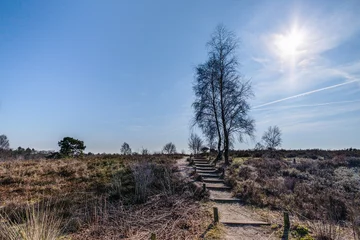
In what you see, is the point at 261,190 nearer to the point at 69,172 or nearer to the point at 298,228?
the point at 298,228

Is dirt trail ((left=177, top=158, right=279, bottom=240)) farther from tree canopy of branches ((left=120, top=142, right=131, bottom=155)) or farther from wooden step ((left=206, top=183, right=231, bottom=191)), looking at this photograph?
tree canopy of branches ((left=120, top=142, right=131, bottom=155))

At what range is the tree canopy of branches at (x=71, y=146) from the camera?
69.4 feet

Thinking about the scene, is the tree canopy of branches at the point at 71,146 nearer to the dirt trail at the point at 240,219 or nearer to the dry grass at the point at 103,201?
the dry grass at the point at 103,201

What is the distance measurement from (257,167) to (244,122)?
13.2 ft

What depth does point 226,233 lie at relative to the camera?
5.25 meters

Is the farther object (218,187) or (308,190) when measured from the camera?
(218,187)

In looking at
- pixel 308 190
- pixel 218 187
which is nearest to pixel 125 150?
pixel 218 187

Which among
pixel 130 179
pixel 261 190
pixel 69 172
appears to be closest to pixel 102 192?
pixel 130 179

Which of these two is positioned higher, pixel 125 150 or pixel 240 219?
pixel 125 150

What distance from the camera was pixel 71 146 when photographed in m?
21.8

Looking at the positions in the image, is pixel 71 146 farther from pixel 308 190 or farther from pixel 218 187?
pixel 308 190

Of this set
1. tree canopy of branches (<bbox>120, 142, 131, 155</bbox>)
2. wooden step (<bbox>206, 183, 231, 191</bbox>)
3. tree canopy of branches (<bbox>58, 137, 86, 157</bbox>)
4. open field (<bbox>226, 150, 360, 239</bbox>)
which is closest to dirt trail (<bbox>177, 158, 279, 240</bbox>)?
open field (<bbox>226, 150, 360, 239</bbox>)

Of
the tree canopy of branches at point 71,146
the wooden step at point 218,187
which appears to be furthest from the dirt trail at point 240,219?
the tree canopy of branches at point 71,146

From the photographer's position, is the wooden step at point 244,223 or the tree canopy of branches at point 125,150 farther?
the tree canopy of branches at point 125,150
